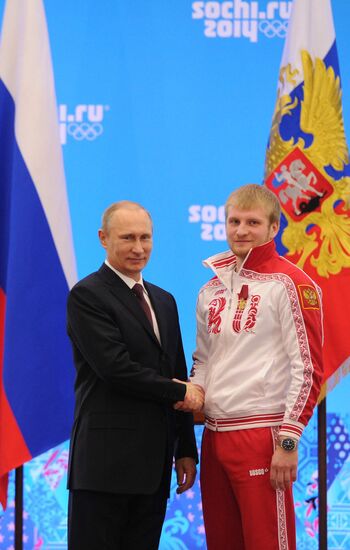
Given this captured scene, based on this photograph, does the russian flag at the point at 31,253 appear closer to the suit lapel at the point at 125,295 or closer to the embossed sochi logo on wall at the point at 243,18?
the suit lapel at the point at 125,295

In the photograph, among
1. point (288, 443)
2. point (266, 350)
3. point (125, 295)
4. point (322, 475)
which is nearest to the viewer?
point (288, 443)

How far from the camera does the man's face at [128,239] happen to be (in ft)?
7.21

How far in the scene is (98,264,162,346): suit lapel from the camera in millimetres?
2180

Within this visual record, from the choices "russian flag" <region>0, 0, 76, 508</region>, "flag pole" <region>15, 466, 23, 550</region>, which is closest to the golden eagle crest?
"russian flag" <region>0, 0, 76, 508</region>

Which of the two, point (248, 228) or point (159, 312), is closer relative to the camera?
point (248, 228)

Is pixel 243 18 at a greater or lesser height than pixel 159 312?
greater

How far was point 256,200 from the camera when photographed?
7.01 ft

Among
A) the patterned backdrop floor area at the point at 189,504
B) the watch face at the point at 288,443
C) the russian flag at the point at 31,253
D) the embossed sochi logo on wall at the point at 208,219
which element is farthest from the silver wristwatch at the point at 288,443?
the embossed sochi logo on wall at the point at 208,219

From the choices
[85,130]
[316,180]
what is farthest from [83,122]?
[316,180]

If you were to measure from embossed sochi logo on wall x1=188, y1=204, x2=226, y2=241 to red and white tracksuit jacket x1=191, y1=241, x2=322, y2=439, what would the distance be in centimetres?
129

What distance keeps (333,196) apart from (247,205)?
71 cm

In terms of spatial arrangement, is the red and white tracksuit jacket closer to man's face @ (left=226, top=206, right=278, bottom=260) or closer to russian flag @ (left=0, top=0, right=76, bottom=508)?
man's face @ (left=226, top=206, right=278, bottom=260)

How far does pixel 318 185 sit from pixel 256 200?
2.22ft

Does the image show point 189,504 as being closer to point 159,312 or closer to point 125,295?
point 159,312
